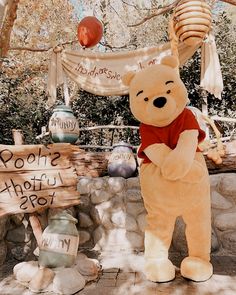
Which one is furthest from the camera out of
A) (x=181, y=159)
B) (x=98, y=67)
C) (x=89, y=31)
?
(x=98, y=67)

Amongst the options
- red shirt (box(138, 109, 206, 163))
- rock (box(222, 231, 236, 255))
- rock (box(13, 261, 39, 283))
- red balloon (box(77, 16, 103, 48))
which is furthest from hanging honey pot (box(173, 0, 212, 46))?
rock (box(13, 261, 39, 283))

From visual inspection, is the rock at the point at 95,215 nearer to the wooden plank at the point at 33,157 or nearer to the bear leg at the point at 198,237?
the wooden plank at the point at 33,157

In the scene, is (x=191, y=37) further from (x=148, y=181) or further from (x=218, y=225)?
(x=218, y=225)

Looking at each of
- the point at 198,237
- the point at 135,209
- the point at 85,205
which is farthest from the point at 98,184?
the point at 198,237

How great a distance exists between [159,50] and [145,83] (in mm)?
2556

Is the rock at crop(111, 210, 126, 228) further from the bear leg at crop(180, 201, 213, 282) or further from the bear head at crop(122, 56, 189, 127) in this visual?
the bear head at crop(122, 56, 189, 127)

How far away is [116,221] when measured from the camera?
3.77 m

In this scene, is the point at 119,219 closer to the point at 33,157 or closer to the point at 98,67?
the point at 33,157

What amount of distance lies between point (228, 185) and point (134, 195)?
3.34ft

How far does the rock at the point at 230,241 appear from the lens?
3.45m

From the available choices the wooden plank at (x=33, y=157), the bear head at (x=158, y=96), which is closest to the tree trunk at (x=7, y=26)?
the wooden plank at (x=33, y=157)

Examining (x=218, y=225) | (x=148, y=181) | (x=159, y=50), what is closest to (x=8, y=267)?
(x=148, y=181)

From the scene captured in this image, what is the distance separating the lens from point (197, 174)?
2770mm

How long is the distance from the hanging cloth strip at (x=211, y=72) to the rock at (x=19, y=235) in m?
2.89
